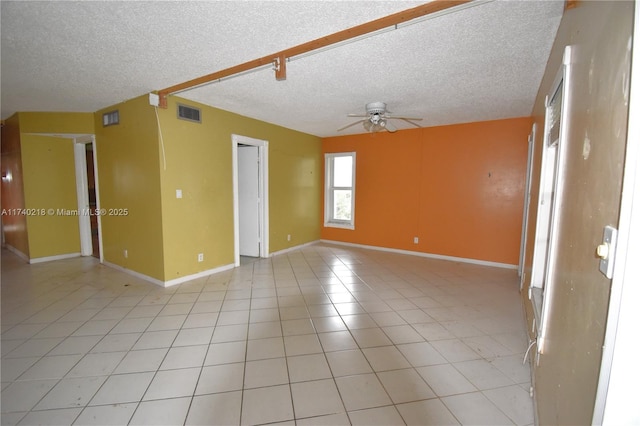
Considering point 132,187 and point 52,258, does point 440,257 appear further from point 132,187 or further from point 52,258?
point 52,258

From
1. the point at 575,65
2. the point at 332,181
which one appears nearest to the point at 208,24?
the point at 575,65

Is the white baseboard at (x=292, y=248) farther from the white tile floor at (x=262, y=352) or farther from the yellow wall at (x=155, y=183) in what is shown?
the white tile floor at (x=262, y=352)

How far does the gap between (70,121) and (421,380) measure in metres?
5.82

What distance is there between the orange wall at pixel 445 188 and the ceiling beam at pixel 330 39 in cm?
338

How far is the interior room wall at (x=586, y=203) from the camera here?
2.37 ft

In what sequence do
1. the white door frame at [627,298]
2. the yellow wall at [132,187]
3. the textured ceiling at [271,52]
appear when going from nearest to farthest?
the white door frame at [627,298]
the textured ceiling at [271,52]
the yellow wall at [132,187]

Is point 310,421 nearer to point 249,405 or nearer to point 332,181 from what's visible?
point 249,405

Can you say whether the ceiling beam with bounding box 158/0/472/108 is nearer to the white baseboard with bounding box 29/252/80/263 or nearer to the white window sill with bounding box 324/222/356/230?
the white window sill with bounding box 324/222/356/230

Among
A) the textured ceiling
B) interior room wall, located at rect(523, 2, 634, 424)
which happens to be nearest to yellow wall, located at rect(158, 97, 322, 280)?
the textured ceiling

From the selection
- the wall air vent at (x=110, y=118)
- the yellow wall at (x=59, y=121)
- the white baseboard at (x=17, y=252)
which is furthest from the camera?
the white baseboard at (x=17, y=252)

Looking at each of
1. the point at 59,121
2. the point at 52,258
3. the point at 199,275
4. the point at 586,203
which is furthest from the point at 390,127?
the point at 52,258

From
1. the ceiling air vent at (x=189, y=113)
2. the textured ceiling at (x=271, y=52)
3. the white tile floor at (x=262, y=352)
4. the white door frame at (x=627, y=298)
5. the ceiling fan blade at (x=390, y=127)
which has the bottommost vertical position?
the white tile floor at (x=262, y=352)

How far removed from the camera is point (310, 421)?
146cm

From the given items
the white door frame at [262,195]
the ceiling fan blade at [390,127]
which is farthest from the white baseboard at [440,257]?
the ceiling fan blade at [390,127]
